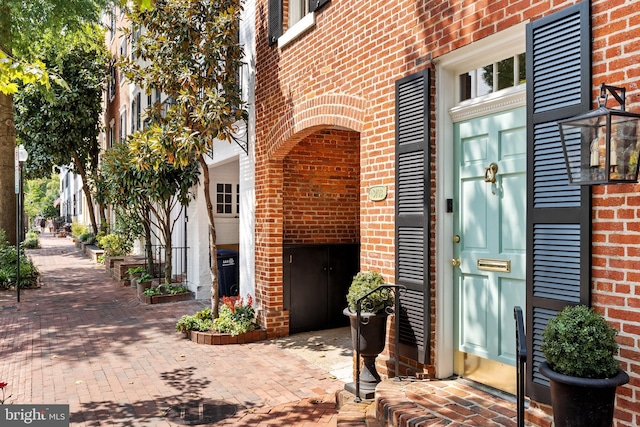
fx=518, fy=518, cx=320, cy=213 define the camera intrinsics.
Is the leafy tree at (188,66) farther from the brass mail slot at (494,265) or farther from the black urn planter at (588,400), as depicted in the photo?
the black urn planter at (588,400)

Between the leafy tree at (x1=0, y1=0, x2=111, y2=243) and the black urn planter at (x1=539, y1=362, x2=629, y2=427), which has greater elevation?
the leafy tree at (x1=0, y1=0, x2=111, y2=243)

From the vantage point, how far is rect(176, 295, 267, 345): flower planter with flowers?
7.15 meters

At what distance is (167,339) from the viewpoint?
24.3ft

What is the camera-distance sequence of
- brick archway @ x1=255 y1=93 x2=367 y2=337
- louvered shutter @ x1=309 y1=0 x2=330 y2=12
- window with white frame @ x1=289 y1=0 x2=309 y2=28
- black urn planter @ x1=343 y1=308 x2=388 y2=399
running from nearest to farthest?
black urn planter @ x1=343 y1=308 x2=388 y2=399
louvered shutter @ x1=309 y1=0 x2=330 y2=12
window with white frame @ x1=289 y1=0 x2=309 y2=28
brick archway @ x1=255 y1=93 x2=367 y2=337

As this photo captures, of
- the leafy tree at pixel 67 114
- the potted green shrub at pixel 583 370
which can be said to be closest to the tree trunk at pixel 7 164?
the leafy tree at pixel 67 114

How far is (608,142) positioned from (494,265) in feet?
5.07

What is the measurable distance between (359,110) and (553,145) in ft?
7.98

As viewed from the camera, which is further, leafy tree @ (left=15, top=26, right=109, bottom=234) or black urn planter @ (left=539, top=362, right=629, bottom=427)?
leafy tree @ (left=15, top=26, right=109, bottom=234)

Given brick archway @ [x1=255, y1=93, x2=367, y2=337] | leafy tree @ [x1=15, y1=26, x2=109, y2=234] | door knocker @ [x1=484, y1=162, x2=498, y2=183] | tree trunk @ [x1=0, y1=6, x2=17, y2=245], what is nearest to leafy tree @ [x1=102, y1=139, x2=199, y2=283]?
brick archway @ [x1=255, y1=93, x2=367, y2=337]

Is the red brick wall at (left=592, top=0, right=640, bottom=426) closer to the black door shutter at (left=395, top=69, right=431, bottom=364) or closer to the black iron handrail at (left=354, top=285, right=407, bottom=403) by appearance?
the black door shutter at (left=395, top=69, right=431, bottom=364)

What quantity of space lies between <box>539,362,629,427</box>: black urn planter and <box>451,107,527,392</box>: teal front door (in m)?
1.19

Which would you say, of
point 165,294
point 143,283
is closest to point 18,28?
point 143,283

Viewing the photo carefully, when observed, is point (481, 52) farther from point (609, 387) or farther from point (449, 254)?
point (609, 387)

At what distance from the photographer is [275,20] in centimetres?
714
